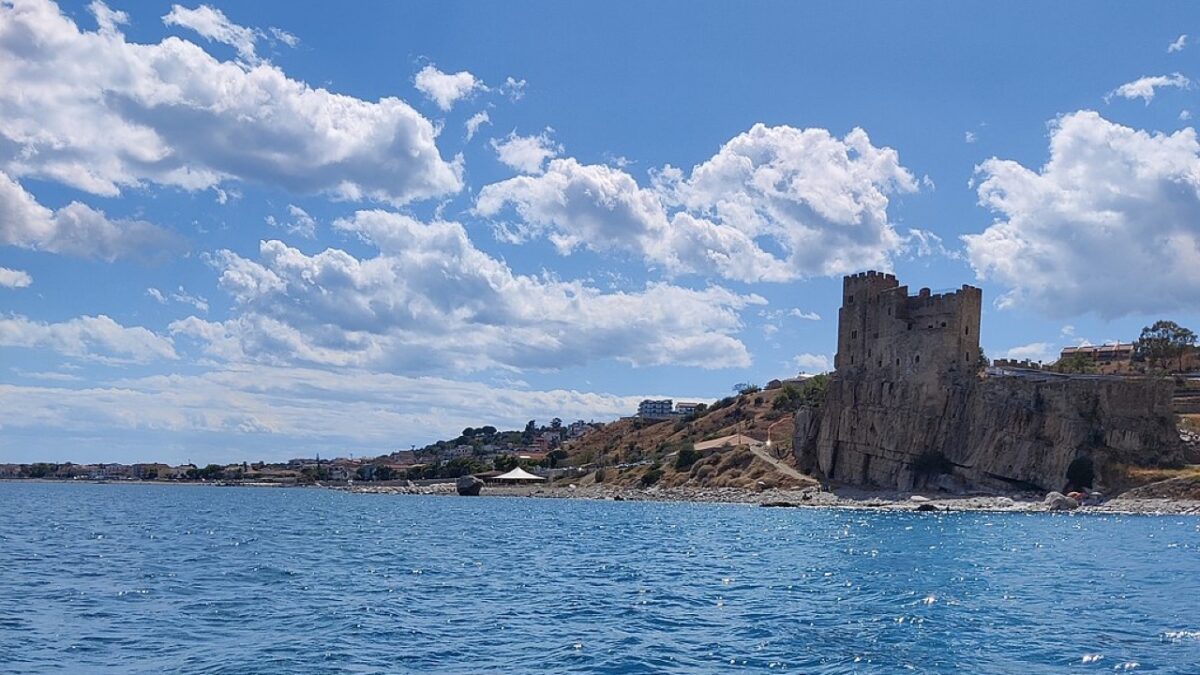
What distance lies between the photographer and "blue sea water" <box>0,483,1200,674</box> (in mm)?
17297

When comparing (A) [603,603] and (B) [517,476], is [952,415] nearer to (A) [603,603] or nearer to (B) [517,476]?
(B) [517,476]

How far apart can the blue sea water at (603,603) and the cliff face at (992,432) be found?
1227 inches

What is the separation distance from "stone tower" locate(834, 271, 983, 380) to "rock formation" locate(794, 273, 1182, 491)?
9cm

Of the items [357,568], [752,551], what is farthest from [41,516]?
[752,551]

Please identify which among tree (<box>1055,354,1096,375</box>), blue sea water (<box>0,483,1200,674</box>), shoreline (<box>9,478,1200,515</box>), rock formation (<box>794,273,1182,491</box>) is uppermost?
tree (<box>1055,354,1096,375</box>)

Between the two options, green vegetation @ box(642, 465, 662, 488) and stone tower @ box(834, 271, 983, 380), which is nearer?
stone tower @ box(834, 271, 983, 380)

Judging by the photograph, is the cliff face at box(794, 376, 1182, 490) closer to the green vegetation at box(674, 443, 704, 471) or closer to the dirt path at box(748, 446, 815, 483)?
the dirt path at box(748, 446, 815, 483)

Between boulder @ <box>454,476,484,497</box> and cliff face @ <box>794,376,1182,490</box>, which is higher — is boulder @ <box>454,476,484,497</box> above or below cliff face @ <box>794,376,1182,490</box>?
below

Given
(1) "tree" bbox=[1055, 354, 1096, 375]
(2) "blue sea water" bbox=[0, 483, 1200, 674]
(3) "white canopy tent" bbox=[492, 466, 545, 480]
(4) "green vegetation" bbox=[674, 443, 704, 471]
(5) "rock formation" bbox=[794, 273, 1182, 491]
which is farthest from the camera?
(3) "white canopy tent" bbox=[492, 466, 545, 480]

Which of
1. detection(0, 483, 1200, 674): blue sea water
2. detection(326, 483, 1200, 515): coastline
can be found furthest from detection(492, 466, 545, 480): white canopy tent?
detection(0, 483, 1200, 674): blue sea water

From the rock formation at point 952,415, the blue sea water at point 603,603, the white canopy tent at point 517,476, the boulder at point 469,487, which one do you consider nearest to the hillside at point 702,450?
the rock formation at point 952,415

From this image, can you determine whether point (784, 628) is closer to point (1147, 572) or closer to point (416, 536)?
point (1147, 572)

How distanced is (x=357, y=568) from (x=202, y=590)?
20.1ft

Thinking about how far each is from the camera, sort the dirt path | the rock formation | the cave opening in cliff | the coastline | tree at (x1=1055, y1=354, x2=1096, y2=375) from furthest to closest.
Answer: tree at (x1=1055, y1=354, x2=1096, y2=375)
the dirt path
the rock formation
the cave opening in cliff
the coastline
